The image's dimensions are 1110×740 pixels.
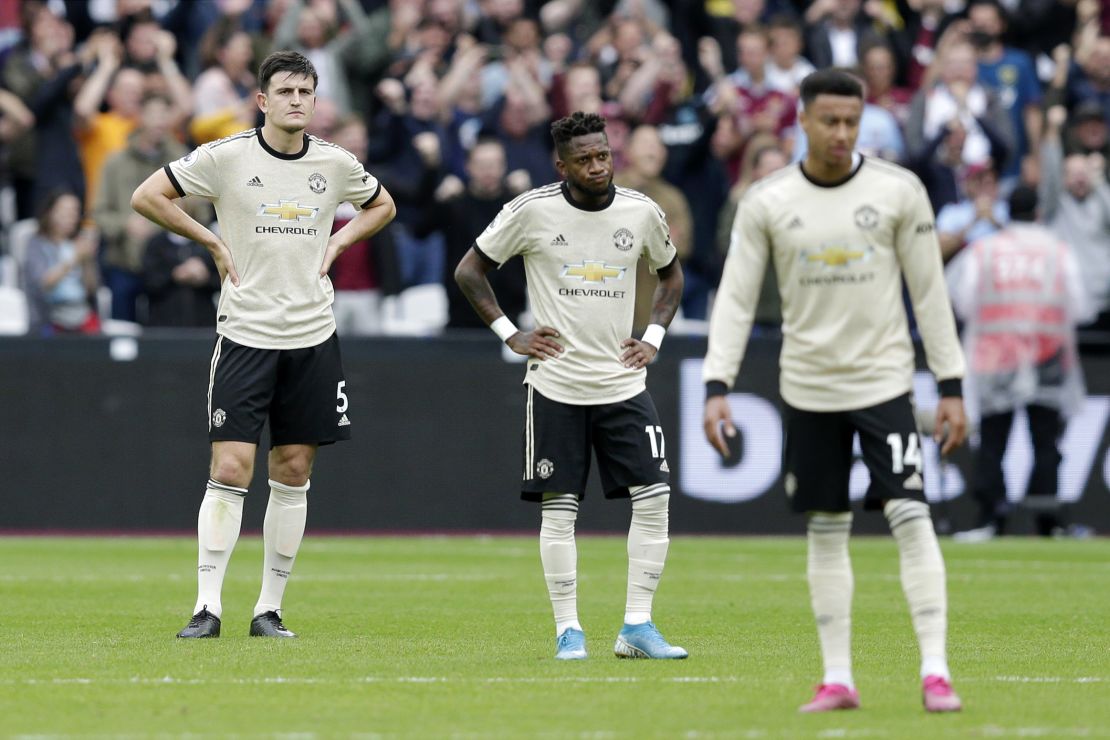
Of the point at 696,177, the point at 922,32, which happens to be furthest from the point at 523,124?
the point at 922,32

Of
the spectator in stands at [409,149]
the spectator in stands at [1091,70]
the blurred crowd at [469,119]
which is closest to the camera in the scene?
the blurred crowd at [469,119]

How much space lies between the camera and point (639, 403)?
9031 mm

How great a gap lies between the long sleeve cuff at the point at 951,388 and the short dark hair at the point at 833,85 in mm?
1041

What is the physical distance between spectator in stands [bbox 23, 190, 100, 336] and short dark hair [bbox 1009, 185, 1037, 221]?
8.02 metres

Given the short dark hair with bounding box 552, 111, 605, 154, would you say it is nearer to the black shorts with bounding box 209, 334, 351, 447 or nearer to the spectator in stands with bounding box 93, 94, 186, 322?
the black shorts with bounding box 209, 334, 351, 447

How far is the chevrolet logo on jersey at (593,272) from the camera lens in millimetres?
8953

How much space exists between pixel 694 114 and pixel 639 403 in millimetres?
11140

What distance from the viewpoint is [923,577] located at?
22.9ft

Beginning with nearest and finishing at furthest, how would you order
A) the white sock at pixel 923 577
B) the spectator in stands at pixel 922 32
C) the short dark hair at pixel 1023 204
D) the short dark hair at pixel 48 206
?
the white sock at pixel 923 577 → the short dark hair at pixel 1023 204 → the short dark hair at pixel 48 206 → the spectator in stands at pixel 922 32

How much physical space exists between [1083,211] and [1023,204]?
1.91m

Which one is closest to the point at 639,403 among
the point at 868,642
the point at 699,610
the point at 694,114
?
the point at 868,642

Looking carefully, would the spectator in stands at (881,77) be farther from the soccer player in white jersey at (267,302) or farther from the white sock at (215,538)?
the white sock at (215,538)

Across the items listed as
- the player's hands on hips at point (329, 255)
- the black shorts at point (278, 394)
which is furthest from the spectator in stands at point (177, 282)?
the black shorts at point (278, 394)

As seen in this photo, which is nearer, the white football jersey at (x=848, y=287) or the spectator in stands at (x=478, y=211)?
the white football jersey at (x=848, y=287)
